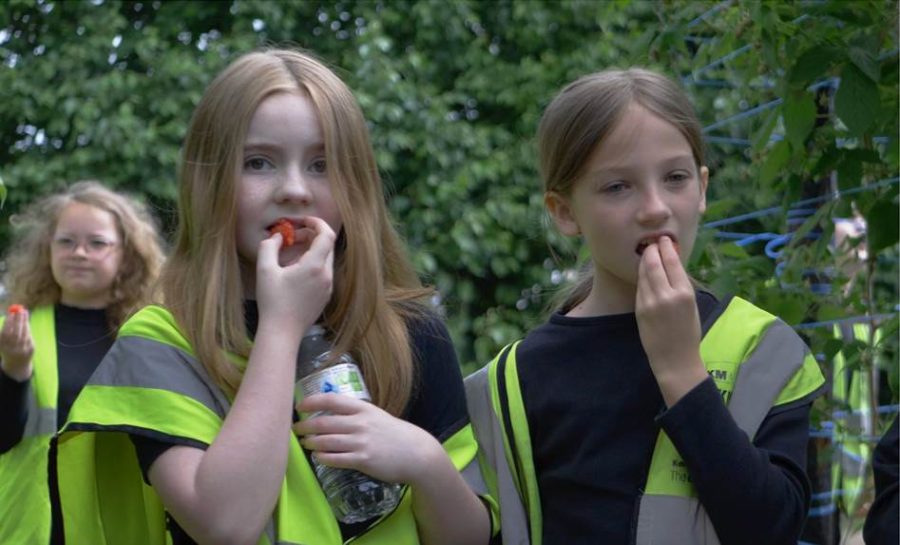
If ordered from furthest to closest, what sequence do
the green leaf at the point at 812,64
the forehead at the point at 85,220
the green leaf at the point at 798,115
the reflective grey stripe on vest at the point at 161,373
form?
the forehead at the point at 85,220
the green leaf at the point at 798,115
the green leaf at the point at 812,64
the reflective grey stripe on vest at the point at 161,373

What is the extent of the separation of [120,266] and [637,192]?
307 cm

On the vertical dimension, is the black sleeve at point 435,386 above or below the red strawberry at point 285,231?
below

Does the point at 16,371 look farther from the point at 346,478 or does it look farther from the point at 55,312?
the point at 346,478

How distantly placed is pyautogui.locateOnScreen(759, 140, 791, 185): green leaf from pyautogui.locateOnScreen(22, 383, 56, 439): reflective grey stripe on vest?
7.63 feet

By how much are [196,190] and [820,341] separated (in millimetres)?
1585

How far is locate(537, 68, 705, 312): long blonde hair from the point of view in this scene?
2.26 m

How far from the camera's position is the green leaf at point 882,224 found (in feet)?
9.87

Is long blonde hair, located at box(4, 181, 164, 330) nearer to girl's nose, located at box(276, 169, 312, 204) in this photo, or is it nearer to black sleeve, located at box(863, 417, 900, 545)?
girl's nose, located at box(276, 169, 312, 204)

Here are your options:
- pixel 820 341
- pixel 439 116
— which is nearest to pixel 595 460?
pixel 820 341

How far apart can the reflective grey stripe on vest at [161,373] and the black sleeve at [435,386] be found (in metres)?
0.31

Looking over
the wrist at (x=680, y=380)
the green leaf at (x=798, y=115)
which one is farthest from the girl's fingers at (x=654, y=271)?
the green leaf at (x=798, y=115)

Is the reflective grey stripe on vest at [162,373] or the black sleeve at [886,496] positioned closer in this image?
the black sleeve at [886,496]

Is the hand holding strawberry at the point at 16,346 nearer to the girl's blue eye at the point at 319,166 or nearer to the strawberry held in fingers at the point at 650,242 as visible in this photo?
the girl's blue eye at the point at 319,166

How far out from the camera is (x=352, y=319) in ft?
7.31
